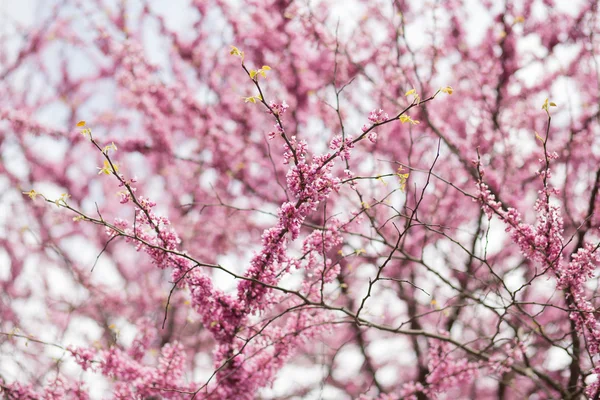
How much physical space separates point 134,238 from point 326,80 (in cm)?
474

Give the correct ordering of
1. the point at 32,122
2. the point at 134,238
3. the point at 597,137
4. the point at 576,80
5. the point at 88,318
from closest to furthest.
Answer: the point at 134,238
the point at 32,122
the point at 597,137
the point at 576,80
the point at 88,318

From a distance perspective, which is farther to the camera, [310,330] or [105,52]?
[105,52]

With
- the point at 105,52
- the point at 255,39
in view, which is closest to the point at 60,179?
the point at 105,52

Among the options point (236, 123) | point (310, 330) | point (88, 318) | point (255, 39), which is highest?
point (255, 39)

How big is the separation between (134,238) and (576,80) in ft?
24.9

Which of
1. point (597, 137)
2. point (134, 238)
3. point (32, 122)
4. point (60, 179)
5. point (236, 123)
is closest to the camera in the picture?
point (134, 238)

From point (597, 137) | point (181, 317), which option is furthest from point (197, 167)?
point (597, 137)

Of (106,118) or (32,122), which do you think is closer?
(32,122)

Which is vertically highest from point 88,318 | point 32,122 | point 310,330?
point 32,122

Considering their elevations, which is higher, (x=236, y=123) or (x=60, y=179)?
(x=60, y=179)

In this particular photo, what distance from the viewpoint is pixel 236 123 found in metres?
6.73

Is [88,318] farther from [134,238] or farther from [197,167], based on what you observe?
[134,238]

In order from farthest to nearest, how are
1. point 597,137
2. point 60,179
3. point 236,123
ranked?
point 60,179, point 236,123, point 597,137

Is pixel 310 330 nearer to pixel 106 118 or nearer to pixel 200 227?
pixel 200 227
